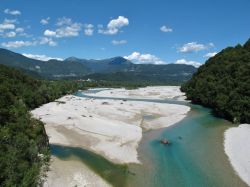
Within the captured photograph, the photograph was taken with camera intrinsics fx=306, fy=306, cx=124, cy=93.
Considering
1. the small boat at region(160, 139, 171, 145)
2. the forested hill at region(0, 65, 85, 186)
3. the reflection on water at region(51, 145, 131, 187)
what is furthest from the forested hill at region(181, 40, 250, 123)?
the forested hill at region(0, 65, 85, 186)

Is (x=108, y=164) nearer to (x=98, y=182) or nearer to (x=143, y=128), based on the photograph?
(x=98, y=182)

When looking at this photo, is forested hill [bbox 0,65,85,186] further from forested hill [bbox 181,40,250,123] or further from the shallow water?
forested hill [bbox 181,40,250,123]

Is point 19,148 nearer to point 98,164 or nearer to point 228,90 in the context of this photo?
point 98,164

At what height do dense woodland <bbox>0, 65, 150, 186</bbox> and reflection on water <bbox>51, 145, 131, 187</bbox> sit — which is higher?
dense woodland <bbox>0, 65, 150, 186</bbox>

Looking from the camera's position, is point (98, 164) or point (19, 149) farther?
point (98, 164)

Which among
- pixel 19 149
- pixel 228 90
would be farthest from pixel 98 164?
pixel 228 90
